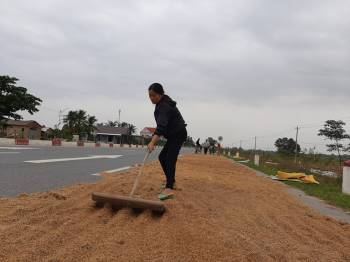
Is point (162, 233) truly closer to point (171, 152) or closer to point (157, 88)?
point (171, 152)

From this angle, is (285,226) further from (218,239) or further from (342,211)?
(342,211)

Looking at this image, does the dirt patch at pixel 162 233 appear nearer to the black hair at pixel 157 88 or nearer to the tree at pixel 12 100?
the black hair at pixel 157 88

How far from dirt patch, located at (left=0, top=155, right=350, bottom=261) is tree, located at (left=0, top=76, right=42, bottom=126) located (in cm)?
5278

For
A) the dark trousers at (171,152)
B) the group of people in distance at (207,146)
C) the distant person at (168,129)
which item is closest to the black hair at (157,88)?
the distant person at (168,129)

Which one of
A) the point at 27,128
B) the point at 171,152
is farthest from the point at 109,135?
the point at 171,152

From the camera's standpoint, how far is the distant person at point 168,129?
18.0ft

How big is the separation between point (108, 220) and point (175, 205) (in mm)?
857

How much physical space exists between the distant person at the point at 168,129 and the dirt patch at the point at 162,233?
1.11 ft

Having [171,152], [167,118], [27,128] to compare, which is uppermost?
[27,128]

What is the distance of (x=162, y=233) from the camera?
12.9ft

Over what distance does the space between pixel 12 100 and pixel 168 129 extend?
5342 cm

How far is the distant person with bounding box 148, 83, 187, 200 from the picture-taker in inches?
216

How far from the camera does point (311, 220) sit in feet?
19.7

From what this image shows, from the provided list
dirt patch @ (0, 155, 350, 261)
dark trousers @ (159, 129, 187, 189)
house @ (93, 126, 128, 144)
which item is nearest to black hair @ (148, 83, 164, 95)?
dark trousers @ (159, 129, 187, 189)
